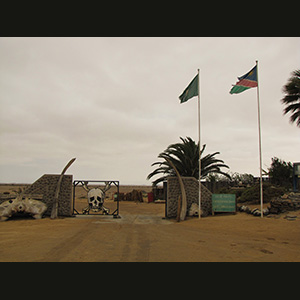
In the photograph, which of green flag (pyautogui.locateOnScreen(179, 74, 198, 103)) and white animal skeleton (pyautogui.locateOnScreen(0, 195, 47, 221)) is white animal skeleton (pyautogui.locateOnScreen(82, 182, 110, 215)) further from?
green flag (pyautogui.locateOnScreen(179, 74, 198, 103))

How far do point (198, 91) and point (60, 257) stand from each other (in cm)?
1170

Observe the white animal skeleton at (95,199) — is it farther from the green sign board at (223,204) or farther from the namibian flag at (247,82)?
the namibian flag at (247,82)

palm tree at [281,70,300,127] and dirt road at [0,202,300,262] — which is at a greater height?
palm tree at [281,70,300,127]

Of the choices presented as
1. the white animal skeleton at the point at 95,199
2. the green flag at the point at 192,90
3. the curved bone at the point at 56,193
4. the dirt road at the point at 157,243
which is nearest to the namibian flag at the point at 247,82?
the green flag at the point at 192,90

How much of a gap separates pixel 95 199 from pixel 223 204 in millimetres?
7589

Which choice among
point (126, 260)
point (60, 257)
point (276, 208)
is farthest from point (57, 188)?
point (276, 208)

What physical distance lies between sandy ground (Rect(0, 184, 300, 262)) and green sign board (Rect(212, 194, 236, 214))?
3.00 m

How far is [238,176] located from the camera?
115ft

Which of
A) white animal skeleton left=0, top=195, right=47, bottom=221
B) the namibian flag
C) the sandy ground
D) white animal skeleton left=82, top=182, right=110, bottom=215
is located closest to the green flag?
the namibian flag

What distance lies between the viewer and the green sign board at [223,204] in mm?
15039

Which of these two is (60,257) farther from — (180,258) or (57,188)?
(57,188)

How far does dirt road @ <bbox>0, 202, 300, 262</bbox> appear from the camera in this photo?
6.59 meters

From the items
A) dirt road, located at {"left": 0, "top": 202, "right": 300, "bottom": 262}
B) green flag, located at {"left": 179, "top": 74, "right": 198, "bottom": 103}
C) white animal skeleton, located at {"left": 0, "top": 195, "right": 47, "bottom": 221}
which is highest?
green flag, located at {"left": 179, "top": 74, "right": 198, "bottom": 103}

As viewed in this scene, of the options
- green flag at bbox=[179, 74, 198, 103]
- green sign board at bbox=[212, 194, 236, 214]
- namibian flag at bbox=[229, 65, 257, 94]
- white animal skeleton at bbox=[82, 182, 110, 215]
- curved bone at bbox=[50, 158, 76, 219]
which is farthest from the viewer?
white animal skeleton at bbox=[82, 182, 110, 215]
